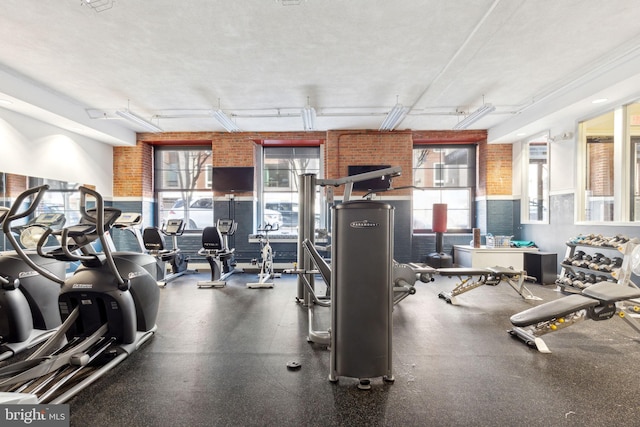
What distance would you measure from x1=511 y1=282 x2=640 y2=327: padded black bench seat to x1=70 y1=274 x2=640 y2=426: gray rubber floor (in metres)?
0.39

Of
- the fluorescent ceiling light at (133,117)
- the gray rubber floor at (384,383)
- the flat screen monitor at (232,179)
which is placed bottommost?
the gray rubber floor at (384,383)

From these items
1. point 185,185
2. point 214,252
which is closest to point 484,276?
point 214,252

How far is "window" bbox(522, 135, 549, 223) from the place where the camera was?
6.22 meters

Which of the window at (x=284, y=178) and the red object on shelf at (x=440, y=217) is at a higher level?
the window at (x=284, y=178)

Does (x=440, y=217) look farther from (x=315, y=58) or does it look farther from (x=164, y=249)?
(x=164, y=249)

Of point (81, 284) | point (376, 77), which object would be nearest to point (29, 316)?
point (81, 284)

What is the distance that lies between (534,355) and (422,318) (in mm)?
1225

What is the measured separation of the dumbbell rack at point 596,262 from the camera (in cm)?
376

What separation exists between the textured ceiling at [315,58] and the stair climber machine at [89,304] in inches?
89.8

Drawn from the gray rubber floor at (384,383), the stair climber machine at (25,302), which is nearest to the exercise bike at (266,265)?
the gray rubber floor at (384,383)

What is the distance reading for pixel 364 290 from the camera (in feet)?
6.97

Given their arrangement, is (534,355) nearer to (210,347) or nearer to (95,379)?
(210,347)

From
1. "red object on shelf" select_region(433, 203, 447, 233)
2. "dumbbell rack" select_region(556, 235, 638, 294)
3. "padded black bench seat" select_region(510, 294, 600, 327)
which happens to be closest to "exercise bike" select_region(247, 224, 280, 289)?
"red object on shelf" select_region(433, 203, 447, 233)

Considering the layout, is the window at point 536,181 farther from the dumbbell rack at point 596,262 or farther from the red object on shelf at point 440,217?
the red object on shelf at point 440,217
